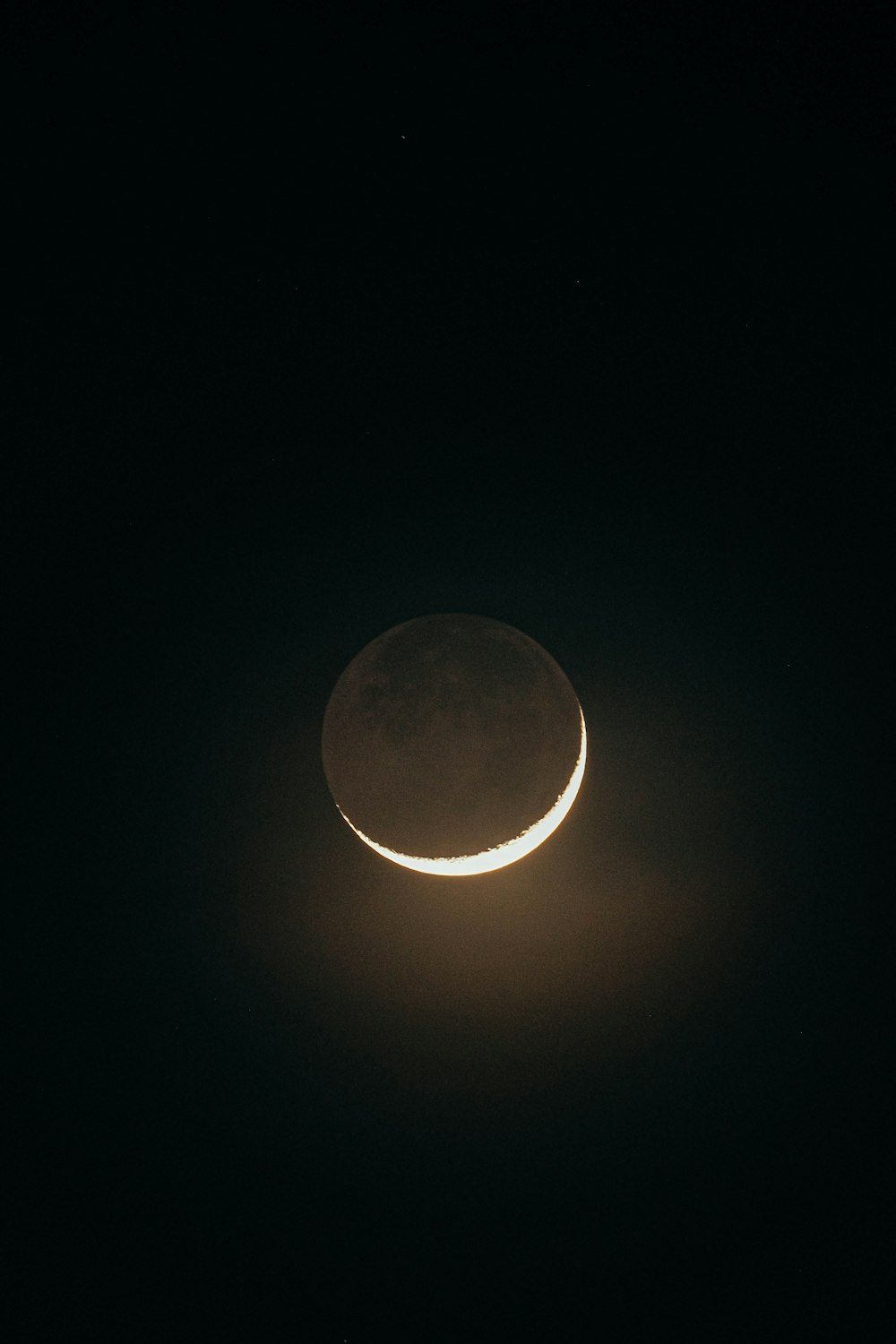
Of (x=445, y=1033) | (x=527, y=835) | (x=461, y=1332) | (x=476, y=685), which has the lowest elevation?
(x=461, y=1332)

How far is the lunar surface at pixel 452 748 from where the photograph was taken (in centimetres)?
481

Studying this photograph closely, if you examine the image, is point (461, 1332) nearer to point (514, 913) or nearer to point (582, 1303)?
point (582, 1303)

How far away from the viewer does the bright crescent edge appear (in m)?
4.89

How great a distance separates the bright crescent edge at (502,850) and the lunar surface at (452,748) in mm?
10

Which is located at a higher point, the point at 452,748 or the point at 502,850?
the point at 452,748

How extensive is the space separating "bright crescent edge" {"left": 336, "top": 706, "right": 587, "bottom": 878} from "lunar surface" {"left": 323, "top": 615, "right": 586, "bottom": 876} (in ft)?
0.03

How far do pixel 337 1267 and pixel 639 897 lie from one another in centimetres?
323

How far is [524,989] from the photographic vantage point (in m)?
5.72

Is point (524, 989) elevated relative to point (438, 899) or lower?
lower

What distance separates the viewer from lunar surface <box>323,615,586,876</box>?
4809 mm

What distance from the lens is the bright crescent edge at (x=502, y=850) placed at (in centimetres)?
489

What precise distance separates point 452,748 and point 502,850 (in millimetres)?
683

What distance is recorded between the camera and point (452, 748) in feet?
15.8

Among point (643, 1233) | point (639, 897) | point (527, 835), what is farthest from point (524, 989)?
point (643, 1233)
